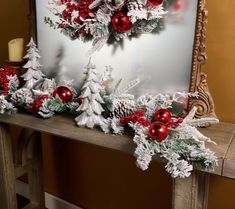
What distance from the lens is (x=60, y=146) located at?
5.48 ft

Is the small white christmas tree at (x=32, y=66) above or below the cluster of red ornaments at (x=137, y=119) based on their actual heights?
above

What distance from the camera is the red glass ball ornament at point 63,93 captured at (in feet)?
3.59

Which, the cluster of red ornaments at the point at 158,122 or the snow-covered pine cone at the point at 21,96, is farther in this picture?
the snow-covered pine cone at the point at 21,96

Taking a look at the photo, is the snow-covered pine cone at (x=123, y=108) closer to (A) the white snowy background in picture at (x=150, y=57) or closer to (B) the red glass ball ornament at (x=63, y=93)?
(A) the white snowy background in picture at (x=150, y=57)

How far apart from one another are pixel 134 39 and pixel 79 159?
827 millimetres

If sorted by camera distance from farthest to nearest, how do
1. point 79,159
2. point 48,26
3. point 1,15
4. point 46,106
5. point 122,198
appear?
point 1,15, point 79,159, point 122,198, point 48,26, point 46,106

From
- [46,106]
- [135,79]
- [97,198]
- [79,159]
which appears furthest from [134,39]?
[97,198]

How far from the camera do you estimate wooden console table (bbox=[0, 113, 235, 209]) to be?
805 mm

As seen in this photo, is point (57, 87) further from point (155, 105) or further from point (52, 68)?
point (155, 105)

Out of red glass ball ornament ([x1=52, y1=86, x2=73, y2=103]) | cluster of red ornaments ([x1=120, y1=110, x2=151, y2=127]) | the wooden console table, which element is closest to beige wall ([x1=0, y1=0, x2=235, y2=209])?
the wooden console table

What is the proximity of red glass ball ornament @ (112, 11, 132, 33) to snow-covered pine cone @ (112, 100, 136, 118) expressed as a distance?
0.24 meters

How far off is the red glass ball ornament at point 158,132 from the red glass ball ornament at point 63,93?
409 mm

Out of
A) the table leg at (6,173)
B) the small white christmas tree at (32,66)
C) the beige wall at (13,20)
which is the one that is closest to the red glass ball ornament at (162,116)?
the small white christmas tree at (32,66)

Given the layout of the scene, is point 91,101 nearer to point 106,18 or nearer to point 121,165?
point 106,18
